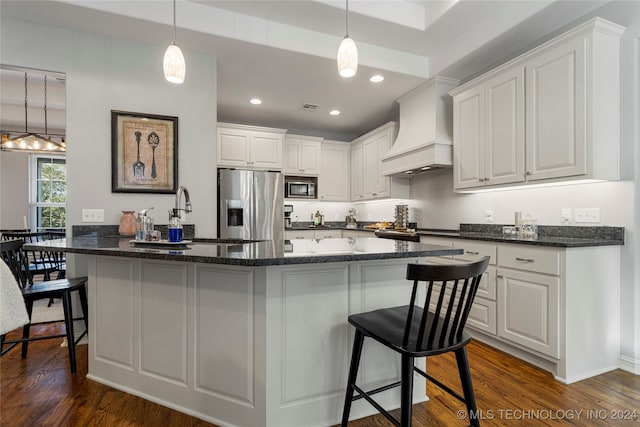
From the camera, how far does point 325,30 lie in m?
2.97

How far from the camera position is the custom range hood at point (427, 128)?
3.53 metres

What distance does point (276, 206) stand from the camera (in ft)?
13.5

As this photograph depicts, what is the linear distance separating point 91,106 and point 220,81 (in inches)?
54.5

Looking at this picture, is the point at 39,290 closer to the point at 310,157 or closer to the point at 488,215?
the point at 488,215

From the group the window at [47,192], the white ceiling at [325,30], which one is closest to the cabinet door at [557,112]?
the white ceiling at [325,30]

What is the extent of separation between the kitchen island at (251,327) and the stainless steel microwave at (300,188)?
3.54 metres

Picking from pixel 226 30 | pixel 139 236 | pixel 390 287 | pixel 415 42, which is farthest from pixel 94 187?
pixel 415 42

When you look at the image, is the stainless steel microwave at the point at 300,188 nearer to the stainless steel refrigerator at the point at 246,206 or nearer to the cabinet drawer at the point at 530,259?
the stainless steel refrigerator at the point at 246,206

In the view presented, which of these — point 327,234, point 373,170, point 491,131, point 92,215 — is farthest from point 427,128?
point 92,215

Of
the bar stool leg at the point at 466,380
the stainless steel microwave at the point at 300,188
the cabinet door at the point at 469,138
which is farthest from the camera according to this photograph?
the stainless steel microwave at the point at 300,188

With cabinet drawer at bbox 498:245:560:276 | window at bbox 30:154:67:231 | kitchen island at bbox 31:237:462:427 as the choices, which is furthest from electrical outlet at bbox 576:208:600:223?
window at bbox 30:154:67:231

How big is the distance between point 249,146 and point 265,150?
0.26 m

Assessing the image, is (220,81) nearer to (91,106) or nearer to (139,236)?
(91,106)

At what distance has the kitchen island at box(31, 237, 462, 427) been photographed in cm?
155
